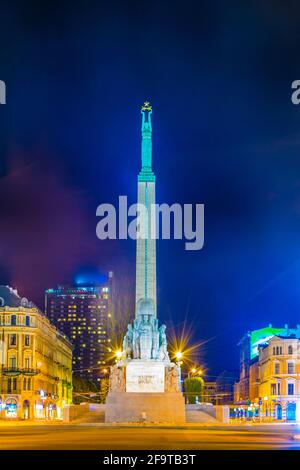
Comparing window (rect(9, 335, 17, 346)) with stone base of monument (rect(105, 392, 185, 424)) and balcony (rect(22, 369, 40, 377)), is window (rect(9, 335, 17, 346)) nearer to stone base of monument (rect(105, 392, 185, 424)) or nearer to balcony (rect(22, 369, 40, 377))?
balcony (rect(22, 369, 40, 377))

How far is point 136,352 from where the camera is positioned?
7231cm

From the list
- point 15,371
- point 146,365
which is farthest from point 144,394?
point 15,371

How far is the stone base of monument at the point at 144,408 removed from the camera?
67.5m

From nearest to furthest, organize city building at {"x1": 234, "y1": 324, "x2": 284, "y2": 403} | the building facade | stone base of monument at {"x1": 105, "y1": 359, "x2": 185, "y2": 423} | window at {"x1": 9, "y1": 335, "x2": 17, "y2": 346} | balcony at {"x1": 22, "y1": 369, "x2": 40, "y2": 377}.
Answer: stone base of monument at {"x1": 105, "y1": 359, "x2": 185, "y2": 423} < balcony at {"x1": 22, "y1": 369, "x2": 40, "y2": 377} < window at {"x1": 9, "y1": 335, "x2": 17, "y2": 346} < the building facade < city building at {"x1": 234, "y1": 324, "x2": 284, "y2": 403}

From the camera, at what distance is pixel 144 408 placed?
67.9 m

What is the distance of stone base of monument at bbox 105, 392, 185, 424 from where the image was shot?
6750cm

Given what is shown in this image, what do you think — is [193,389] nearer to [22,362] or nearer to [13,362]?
[22,362]

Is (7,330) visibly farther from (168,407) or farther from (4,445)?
(4,445)

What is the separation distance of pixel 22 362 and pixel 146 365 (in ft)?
101

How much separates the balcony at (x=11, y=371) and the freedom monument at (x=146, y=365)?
2732 centimetres

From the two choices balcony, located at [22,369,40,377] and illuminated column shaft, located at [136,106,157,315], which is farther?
balcony, located at [22,369,40,377]

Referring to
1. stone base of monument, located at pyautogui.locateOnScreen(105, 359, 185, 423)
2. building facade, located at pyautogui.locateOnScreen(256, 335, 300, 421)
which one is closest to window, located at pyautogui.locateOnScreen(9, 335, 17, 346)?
stone base of monument, located at pyautogui.locateOnScreen(105, 359, 185, 423)

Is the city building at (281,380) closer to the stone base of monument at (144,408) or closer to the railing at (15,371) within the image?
the railing at (15,371)
